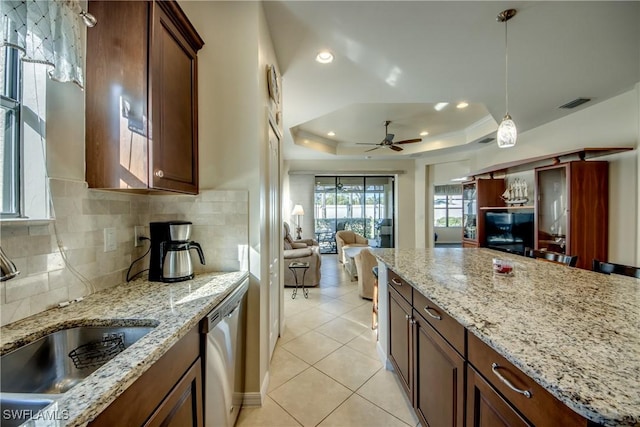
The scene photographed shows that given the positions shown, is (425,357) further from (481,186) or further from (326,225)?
(326,225)

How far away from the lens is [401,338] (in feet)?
5.81

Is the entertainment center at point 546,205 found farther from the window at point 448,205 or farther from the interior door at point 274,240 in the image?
the window at point 448,205

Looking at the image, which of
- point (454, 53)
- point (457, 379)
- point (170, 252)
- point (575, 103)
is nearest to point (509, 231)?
point (575, 103)

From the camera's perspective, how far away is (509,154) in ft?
15.5

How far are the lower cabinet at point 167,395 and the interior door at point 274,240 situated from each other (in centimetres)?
105

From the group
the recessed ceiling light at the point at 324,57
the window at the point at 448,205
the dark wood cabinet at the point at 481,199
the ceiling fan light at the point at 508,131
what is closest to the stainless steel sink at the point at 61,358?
the recessed ceiling light at the point at 324,57

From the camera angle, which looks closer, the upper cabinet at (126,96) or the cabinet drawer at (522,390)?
the cabinet drawer at (522,390)

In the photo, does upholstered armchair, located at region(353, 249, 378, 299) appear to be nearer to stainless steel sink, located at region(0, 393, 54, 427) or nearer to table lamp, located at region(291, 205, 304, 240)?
stainless steel sink, located at region(0, 393, 54, 427)

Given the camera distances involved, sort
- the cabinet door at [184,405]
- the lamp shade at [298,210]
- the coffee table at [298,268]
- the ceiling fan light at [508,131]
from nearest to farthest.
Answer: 1. the cabinet door at [184,405]
2. the ceiling fan light at [508,131]
3. the coffee table at [298,268]
4. the lamp shade at [298,210]

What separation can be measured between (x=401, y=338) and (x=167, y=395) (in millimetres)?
1406

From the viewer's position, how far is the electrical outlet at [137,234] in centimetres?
163

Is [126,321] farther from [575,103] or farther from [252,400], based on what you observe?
[575,103]

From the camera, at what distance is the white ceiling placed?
185 cm

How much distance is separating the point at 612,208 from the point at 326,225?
5.93 meters
